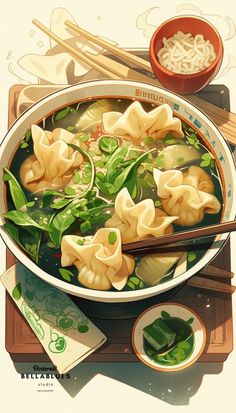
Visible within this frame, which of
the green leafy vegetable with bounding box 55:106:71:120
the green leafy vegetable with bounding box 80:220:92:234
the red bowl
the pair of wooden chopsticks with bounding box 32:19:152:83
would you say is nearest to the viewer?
the green leafy vegetable with bounding box 80:220:92:234

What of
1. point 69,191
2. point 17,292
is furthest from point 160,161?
point 17,292

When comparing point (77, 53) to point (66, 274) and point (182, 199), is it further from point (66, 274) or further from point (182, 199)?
point (66, 274)

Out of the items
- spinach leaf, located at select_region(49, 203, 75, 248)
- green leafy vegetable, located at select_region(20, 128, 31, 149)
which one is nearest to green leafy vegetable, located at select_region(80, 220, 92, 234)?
spinach leaf, located at select_region(49, 203, 75, 248)

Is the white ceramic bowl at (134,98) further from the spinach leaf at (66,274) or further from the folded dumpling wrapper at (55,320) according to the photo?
the folded dumpling wrapper at (55,320)

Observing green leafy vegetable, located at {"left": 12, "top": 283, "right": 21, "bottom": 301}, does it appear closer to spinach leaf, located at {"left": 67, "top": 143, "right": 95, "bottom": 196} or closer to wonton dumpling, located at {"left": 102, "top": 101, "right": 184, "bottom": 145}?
spinach leaf, located at {"left": 67, "top": 143, "right": 95, "bottom": 196}

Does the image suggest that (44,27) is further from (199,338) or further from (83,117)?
(199,338)

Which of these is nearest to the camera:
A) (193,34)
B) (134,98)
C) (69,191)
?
(69,191)
